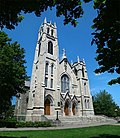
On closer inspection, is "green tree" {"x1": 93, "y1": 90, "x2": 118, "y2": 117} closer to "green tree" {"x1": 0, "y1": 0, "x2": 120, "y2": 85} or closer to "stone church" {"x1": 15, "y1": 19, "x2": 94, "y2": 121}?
"stone church" {"x1": 15, "y1": 19, "x2": 94, "y2": 121}

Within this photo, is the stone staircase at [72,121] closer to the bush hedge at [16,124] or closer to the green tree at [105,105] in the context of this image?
the bush hedge at [16,124]

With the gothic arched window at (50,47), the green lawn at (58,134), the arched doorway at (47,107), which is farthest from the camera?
the gothic arched window at (50,47)

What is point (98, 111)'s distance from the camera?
47.5 meters

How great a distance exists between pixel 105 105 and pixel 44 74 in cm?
2560

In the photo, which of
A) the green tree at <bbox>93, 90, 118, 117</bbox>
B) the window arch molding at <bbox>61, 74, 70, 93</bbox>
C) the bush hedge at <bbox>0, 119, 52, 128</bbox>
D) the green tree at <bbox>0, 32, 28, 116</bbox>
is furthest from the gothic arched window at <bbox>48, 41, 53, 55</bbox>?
the green tree at <bbox>93, 90, 118, 117</bbox>

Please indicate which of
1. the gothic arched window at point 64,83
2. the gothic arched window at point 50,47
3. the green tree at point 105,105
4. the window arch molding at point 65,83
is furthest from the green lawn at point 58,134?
the green tree at point 105,105

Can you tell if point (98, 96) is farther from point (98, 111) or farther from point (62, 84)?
point (62, 84)

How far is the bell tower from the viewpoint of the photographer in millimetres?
30641

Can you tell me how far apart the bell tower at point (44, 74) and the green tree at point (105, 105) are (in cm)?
2040

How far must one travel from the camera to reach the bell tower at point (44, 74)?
30.6 meters

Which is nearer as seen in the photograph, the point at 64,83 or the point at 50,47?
the point at 64,83

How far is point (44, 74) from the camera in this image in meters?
33.2

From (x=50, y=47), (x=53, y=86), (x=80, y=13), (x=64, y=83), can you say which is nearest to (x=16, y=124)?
(x=53, y=86)

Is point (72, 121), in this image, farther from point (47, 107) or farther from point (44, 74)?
point (44, 74)
